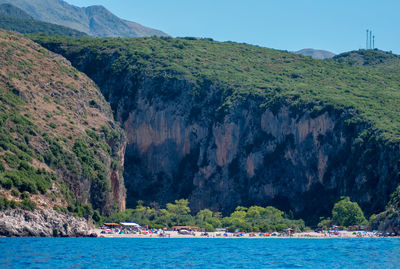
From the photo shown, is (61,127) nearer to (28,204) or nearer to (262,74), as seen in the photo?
(28,204)

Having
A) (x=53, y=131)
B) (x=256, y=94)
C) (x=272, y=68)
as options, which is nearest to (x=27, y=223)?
(x=53, y=131)

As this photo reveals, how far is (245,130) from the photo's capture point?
154 metres

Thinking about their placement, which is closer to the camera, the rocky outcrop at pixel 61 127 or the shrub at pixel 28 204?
the shrub at pixel 28 204

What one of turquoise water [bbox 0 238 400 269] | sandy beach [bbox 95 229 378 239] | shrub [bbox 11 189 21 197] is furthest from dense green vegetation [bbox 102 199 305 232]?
turquoise water [bbox 0 238 400 269]

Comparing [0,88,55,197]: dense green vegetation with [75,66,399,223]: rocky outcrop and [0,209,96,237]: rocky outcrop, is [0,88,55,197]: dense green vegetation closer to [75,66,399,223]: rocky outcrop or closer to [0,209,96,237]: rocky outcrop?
[0,209,96,237]: rocky outcrop

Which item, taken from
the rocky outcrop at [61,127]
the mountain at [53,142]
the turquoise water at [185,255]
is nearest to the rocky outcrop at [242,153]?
the rocky outcrop at [61,127]

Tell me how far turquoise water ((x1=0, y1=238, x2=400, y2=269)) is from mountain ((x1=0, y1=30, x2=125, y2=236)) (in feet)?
36.6

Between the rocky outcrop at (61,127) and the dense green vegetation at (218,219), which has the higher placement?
the rocky outcrop at (61,127)

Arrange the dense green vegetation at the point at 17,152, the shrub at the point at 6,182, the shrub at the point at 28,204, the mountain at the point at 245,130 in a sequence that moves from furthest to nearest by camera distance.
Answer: the mountain at the point at 245,130 → the dense green vegetation at the point at 17,152 → the shrub at the point at 6,182 → the shrub at the point at 28,204

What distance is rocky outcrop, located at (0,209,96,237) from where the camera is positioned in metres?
85.9

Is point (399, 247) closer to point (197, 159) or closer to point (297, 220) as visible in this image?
point (297, 220)

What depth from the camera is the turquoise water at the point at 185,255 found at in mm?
63250

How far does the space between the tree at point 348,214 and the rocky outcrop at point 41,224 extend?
1801 inches

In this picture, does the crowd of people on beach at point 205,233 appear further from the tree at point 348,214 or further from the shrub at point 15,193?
the shrub at point 15,193
